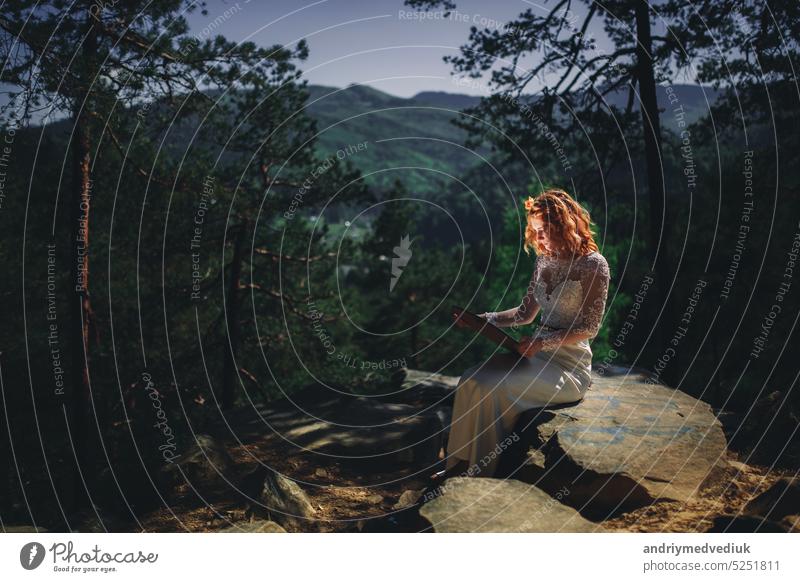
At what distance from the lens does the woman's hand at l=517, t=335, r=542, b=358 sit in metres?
6.41

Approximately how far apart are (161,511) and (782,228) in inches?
631

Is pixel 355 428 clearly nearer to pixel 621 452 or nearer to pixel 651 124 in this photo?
pixel 621 452

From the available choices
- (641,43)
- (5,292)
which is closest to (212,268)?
(5,292)

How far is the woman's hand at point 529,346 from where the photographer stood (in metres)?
6.41

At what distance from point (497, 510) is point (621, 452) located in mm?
1295

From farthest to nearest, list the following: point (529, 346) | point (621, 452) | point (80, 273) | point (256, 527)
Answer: point (80, 273), point (529, 346), point (256, 527), point (621, 452)

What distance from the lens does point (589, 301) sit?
6.47 meters

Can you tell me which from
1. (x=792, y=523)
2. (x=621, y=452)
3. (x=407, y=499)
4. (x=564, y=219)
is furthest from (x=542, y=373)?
(x=792, y=523)

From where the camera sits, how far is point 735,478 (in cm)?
659

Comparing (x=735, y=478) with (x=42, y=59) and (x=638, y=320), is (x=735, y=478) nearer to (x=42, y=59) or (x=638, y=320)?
(x=42, y=59)

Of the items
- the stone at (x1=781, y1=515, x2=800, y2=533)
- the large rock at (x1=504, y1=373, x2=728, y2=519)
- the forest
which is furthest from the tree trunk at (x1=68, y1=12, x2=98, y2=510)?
the stone at (x1=781, y1=515, x2=800, y2=533)

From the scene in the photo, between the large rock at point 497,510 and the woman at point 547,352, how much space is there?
860 mm

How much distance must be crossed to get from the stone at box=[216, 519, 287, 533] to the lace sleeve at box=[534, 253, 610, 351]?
2.85 m

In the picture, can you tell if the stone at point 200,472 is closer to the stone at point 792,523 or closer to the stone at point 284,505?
the stone at point 284,505
